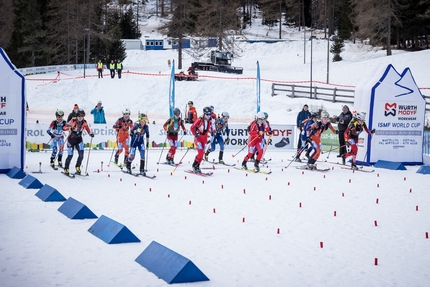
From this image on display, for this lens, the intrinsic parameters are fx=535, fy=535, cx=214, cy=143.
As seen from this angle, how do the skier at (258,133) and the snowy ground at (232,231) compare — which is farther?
the skier at (258,133)

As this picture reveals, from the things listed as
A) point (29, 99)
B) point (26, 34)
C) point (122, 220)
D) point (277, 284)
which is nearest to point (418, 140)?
point (122, 220)

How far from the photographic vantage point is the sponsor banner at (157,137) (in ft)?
77.2

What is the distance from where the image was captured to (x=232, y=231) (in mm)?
9438

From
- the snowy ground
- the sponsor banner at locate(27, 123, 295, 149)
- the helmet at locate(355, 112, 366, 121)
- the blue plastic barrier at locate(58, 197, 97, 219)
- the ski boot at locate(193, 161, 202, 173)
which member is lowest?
the snowy ground

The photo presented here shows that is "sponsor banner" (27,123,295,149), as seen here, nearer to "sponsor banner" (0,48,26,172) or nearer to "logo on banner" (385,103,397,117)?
"sponsor banner" (0,48,26,172)

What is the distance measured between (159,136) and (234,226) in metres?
16.2

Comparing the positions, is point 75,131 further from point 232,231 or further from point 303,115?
point 303,115

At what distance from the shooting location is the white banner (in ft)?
77.2

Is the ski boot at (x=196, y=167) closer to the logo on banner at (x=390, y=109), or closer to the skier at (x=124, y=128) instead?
the skier at (x=124, y=128)

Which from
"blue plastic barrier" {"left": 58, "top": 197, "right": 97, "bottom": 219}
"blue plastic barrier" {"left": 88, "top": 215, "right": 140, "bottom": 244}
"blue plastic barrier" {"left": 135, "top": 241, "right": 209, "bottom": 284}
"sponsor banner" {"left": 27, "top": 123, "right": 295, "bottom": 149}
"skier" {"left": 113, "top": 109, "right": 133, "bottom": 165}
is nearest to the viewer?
"blue plastic barrier" {"left": 135, "top": 241, "right": 209, "bottom": 284}

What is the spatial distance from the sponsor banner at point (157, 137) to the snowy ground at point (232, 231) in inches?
316

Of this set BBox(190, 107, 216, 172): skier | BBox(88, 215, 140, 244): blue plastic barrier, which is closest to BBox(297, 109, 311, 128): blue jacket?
BBox(190, 107, 216, 172): skier

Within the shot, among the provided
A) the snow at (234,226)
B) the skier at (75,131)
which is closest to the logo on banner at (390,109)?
the snow at (234,226)

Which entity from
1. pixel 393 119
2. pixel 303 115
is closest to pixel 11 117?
pixel 303 115
